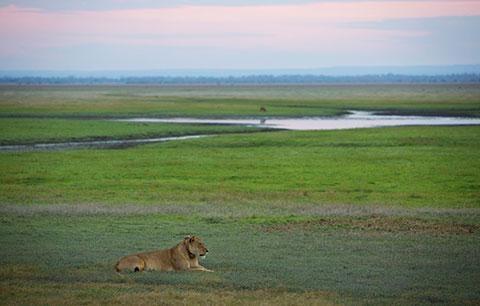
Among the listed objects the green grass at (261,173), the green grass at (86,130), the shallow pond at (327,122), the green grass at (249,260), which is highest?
the green grass at (249,260)

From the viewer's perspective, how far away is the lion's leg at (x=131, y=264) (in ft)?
44.5

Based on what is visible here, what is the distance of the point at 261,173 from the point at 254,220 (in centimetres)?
1140

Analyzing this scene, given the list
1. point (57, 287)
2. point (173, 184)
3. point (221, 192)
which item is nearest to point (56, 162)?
point (173, 184)

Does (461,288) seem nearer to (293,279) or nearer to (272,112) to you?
(293,279)

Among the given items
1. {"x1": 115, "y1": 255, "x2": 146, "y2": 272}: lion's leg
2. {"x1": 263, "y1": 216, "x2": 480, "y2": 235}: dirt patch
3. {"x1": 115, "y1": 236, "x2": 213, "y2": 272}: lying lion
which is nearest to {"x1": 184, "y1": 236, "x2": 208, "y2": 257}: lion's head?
{"x1": 115, "y1": 236, "x2": 213, "y2": 272}: lying lion

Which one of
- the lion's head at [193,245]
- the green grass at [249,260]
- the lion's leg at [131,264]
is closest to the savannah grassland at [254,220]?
the green grass at [249,260]

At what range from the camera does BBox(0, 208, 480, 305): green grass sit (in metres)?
12.1

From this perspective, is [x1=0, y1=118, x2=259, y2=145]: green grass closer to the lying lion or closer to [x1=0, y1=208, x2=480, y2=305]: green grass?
[x1=0, y1=208, x2=480, y2=305]: green grass

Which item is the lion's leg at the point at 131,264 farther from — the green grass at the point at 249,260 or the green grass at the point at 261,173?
the green grass at the point at 261,173

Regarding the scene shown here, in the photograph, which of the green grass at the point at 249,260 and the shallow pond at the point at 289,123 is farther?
the shallow pond at the point at 289,123

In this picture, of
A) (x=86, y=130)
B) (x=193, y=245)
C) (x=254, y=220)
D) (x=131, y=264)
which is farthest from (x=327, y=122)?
(x=131, y=264)

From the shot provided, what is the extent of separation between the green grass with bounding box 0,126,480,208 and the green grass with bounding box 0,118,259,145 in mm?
7859

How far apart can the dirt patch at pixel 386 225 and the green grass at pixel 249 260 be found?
3 centimetres

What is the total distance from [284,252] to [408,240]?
3055 millimetres
